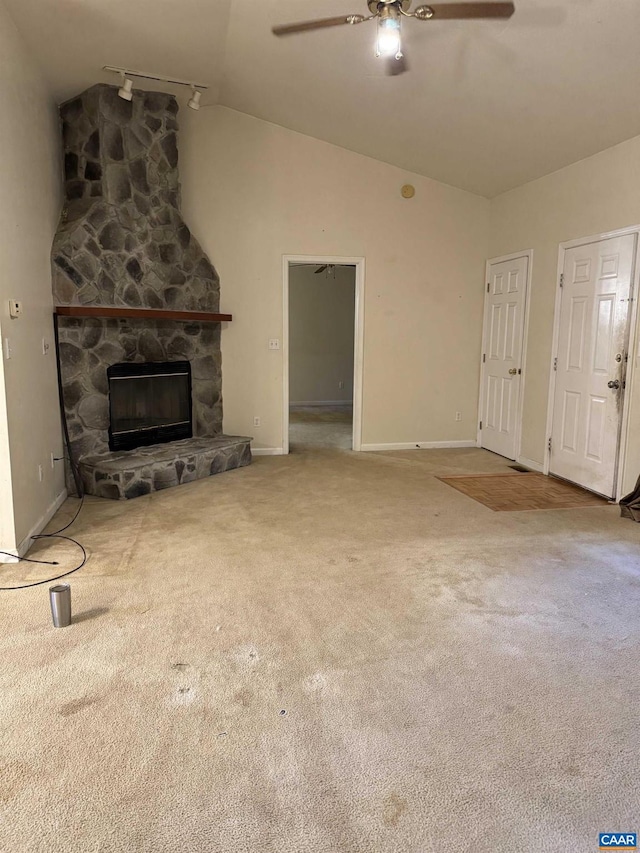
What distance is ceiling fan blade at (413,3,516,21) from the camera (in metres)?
2.60

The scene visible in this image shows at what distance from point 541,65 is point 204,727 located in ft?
13.2

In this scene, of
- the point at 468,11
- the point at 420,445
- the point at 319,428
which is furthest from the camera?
the point at 319,428

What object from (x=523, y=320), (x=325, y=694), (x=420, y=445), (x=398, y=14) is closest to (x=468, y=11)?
(x=398, y=14)

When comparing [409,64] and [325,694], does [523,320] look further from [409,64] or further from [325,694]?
[325,694]

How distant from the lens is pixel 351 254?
230 inches

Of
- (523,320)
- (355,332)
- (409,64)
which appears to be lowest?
(355,332)

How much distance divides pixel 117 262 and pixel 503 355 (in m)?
3.85

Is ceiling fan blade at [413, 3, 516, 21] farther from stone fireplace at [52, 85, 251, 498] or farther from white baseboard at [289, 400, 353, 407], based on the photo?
white baseboard at [289, 400, 353, 407]

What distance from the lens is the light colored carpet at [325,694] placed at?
59.0 inches

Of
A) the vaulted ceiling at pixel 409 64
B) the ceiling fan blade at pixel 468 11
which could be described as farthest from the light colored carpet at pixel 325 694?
the vaulted ceiling at pixel 409 64

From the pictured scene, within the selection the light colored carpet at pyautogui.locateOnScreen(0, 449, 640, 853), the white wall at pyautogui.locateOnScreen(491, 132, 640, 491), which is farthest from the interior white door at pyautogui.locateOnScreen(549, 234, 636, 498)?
the light colored carpet at pyautogui.locateOnScreen(0, 449, 640, 853)

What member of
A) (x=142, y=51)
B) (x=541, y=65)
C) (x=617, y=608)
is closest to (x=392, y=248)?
(x=541, y=65)

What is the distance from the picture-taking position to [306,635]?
2.41 meters

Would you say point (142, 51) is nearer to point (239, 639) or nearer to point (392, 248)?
point (392, 248)
